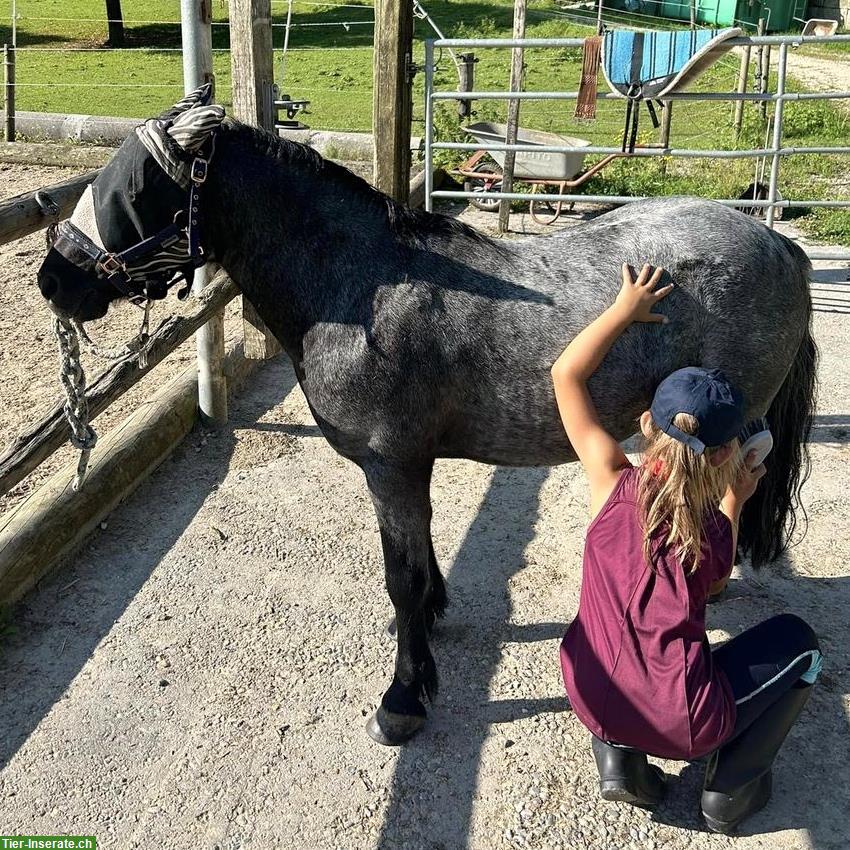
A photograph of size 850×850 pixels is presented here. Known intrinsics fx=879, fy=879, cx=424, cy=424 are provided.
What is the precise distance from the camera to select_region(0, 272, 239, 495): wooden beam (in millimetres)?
3229

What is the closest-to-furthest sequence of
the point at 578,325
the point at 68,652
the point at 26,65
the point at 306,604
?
the point at 578,325
the point at 68,652
the point at 306,604
the point at 26,65

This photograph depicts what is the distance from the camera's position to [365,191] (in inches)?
107

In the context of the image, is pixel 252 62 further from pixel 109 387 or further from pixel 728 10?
pixel 728 10

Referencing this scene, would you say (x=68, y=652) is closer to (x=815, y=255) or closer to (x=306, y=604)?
(x=306, y=604)

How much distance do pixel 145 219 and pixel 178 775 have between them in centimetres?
165

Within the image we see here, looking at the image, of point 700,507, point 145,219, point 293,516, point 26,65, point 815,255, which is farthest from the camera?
point 26,65

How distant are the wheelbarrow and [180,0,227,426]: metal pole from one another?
3695 mm

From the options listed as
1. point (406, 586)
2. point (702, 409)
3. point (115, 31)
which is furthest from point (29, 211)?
point (115, 31)

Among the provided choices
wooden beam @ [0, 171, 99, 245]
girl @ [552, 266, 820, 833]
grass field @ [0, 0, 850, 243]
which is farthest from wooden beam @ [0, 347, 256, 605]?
grass field @ [0, 0, 850, 243]

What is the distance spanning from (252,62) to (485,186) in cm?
412

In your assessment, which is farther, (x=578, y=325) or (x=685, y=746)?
(x=578, y=325)

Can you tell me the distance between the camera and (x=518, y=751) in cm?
276

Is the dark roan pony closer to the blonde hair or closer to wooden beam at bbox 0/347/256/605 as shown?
the blonde hair

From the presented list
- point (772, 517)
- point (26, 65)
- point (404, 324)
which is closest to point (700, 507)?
point (404, 324)
